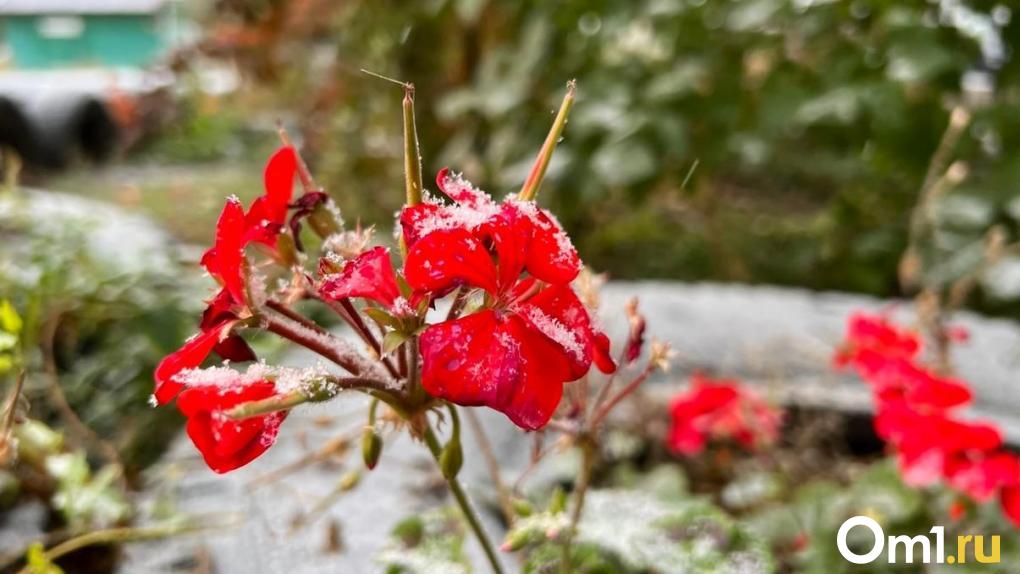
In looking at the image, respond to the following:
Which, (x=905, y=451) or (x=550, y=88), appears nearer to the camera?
(x=905, y=451)

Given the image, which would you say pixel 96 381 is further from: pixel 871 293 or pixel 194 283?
pixel 871 293

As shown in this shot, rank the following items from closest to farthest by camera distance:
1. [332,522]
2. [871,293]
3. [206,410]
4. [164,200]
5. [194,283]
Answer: [206,410] < [332,522] < [194,283] < [871,293] < [164,200]

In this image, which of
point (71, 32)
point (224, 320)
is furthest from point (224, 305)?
point (71, 32)

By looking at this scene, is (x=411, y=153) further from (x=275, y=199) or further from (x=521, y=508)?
(x=521, y=508)

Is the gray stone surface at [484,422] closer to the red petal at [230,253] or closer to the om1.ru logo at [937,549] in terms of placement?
the red petal at [230,253]

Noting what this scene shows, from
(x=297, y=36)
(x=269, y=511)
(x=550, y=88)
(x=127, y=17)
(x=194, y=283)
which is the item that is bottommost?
(x=269, y=511)

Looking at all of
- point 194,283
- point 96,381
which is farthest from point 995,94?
point 96,381

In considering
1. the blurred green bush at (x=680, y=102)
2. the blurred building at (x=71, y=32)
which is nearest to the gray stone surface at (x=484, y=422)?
the blurred green bush at (x=680, y=102)

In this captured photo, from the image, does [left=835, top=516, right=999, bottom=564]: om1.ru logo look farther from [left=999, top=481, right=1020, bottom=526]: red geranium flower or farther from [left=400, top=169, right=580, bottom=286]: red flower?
[left=400, top=169, right=580, bottom=286]: red flower
